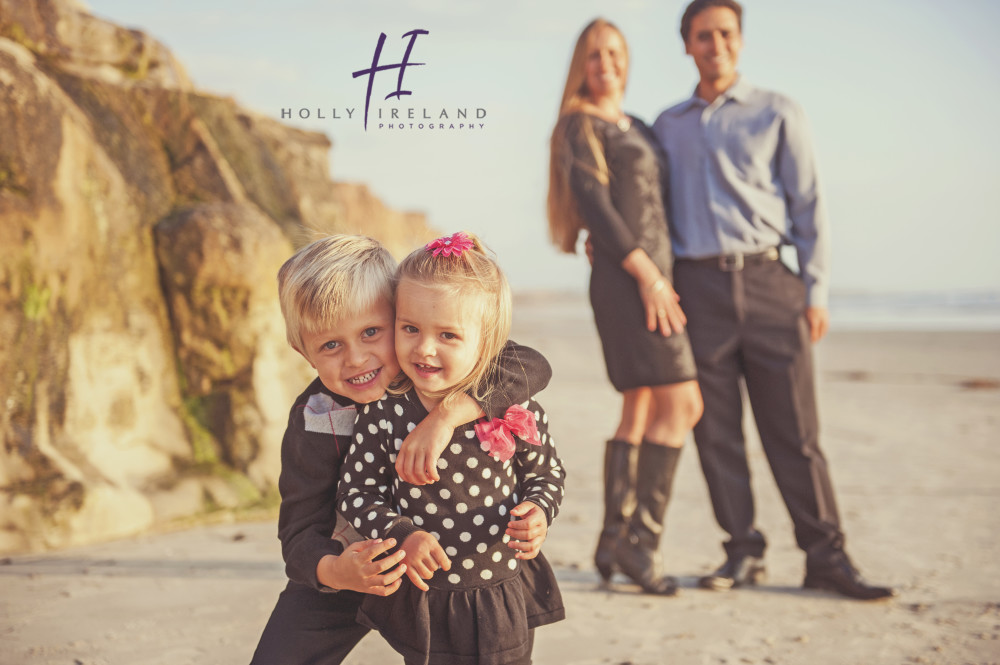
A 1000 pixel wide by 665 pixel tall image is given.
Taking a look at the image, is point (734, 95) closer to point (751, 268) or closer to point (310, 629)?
point (751, 268)

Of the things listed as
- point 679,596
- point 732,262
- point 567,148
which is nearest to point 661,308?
point 732,262

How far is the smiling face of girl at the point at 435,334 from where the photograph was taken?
5.38 feet

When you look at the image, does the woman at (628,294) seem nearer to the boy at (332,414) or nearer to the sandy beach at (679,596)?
the sandy beach at (679,596)

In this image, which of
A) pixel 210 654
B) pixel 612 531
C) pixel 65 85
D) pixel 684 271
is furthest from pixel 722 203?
pixel 65 85

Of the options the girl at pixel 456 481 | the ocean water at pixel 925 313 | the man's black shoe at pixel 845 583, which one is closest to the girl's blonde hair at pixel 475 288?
the girl at pixel 456 481

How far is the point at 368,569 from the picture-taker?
1.55 meters

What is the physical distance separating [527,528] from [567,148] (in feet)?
6.36

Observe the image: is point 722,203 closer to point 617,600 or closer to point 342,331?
point 617,600

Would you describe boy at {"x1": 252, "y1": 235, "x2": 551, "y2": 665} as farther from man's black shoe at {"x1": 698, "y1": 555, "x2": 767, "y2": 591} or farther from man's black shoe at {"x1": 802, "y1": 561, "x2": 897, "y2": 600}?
man's black shoe at {"x1": 802, "y1": 561, "x2": 897, "y2": 600}

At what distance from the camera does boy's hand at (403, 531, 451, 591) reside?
151cm

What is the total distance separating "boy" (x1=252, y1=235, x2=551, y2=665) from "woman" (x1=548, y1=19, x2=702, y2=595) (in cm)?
135

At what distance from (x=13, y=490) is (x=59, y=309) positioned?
30.8 inches

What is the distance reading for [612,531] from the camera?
10.5ft

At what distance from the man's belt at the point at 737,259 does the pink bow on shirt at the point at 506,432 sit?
1.76 meters
